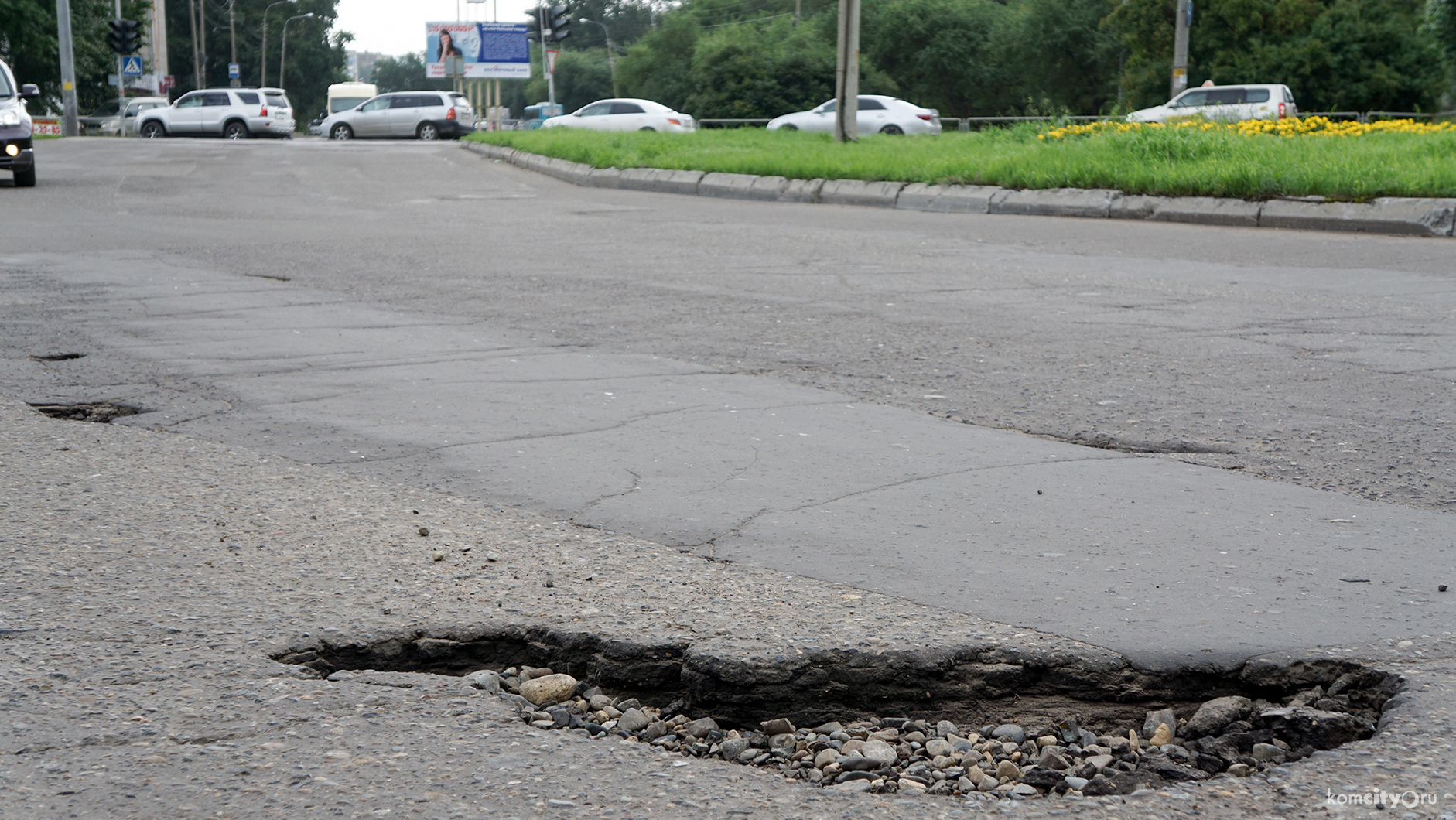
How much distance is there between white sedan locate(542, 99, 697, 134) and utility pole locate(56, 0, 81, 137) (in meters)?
14.2

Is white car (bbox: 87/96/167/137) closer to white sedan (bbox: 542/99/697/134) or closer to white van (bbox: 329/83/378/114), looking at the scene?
white van (bbox: 329/83/378/114)

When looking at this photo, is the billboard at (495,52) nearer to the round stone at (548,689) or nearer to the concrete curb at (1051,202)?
the concrete curb at (1051,202)

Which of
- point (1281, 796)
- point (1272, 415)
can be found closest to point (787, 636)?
point (1281, 796)

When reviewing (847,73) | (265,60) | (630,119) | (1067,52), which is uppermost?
(265,60)

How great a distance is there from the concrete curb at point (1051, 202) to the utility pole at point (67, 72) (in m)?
25.8

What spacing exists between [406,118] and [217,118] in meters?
6.39

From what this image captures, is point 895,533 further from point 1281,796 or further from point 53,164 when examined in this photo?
point 53,164

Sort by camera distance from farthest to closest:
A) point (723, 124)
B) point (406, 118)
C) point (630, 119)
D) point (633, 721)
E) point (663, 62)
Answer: point (663, 62)
point (723, 124)
point (406, 118)
point (630, 119)
point (633, 721)

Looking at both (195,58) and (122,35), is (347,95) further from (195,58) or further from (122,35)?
(122,35)

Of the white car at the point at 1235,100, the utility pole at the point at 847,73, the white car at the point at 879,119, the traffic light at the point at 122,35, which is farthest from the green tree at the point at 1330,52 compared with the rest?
the traffic light at the point at 122,35

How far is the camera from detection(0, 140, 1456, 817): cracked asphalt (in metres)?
2.49

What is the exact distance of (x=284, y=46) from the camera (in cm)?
8919

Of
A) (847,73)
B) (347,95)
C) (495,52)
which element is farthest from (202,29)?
(847,73)

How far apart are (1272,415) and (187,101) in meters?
42.2
